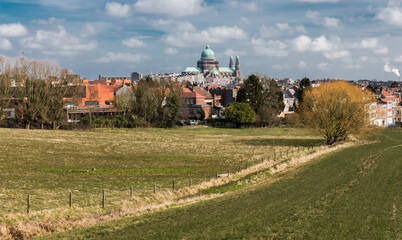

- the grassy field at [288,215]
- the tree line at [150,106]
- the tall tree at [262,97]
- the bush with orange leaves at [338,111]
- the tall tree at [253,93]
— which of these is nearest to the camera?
the grassy field at [288,215]

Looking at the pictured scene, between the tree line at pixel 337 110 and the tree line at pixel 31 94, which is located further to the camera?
the tree line at pixel 31 94

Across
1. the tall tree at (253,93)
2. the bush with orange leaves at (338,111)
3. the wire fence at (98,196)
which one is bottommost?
the wire fence at (98,196)

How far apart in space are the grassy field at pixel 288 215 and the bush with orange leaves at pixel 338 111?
28.7 m

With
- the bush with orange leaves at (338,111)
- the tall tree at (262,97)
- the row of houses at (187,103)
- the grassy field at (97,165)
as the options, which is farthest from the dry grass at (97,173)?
the tall tree at (262,97)

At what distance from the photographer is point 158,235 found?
18125mm

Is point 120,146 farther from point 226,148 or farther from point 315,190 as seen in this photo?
point 315,190

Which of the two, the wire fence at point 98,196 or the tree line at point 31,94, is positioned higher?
the tree line at point 31,94

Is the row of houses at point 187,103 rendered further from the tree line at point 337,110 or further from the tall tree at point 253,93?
the tall tree at point 253,93

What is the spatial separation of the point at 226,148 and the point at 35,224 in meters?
40.5

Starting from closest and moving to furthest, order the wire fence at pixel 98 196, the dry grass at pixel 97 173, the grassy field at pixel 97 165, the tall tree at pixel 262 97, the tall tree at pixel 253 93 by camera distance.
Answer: the dry grass at pixel 97 173
the wire fence at pixel 98 196
the grassy field at pixel 97 165
the tall tree at pixel 262 97
the tall tree at pixel 253 93

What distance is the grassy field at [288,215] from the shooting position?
17859 millimetres

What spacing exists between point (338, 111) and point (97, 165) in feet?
116

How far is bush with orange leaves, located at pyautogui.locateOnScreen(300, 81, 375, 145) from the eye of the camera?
60312 mm

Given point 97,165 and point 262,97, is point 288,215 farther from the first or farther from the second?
point 262,97
